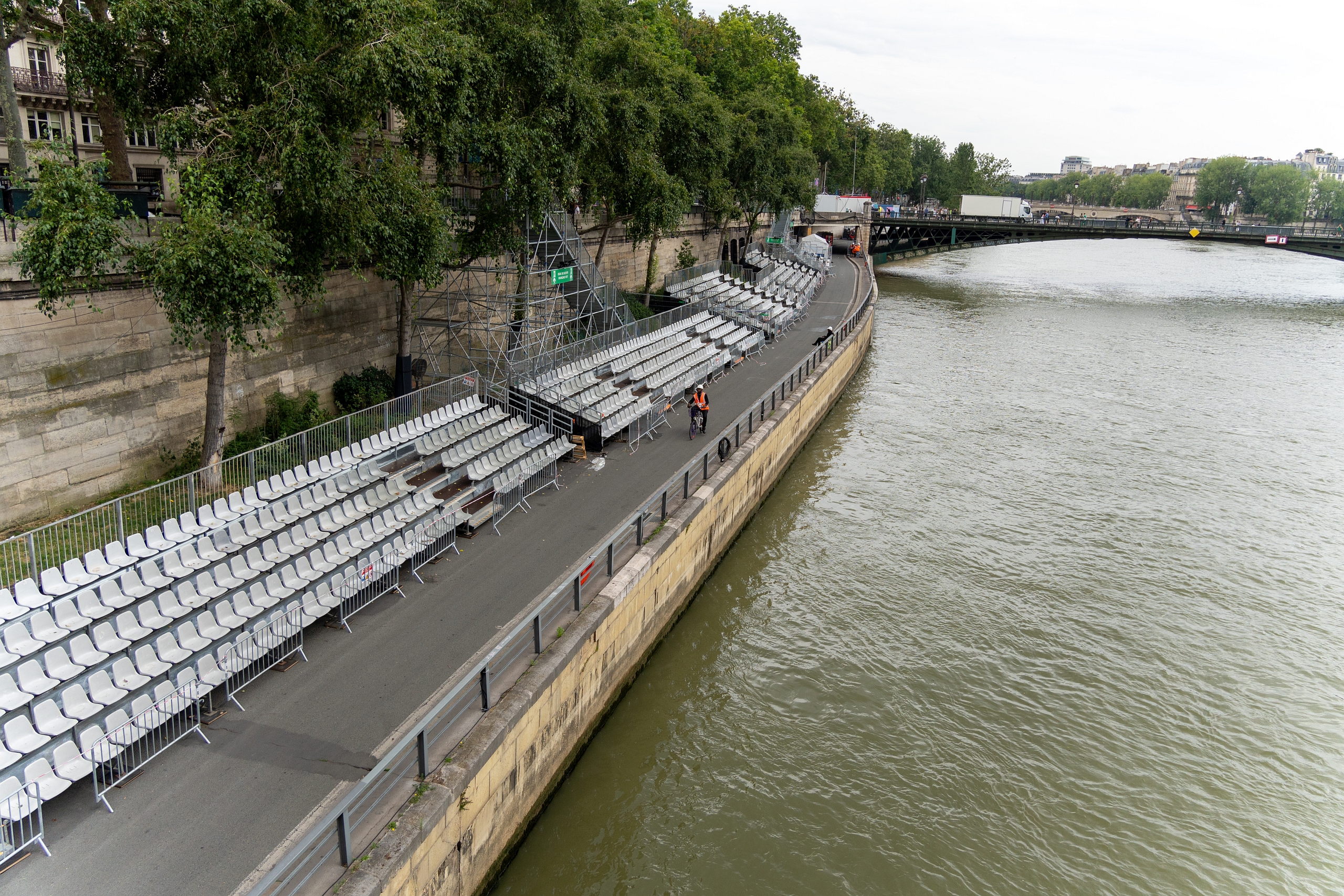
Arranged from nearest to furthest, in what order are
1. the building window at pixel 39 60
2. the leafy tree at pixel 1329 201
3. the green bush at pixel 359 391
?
1. the green bush at pixel 359 391
2. the building window at pixel 39 60
3. the leafy tree at pixel 1329 201

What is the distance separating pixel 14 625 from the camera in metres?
9.05

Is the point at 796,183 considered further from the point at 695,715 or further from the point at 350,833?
the point at 350,833

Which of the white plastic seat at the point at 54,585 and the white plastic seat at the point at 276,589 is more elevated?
the white plastic seat at the point at 54,585

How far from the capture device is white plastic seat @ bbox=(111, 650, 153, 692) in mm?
8898

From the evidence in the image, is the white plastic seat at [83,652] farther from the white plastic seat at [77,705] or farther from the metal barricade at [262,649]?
the metal barricade at [262,649]

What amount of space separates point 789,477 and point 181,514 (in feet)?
51.0

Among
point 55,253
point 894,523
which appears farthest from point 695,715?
point 55,253

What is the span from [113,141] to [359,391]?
6.59 metres

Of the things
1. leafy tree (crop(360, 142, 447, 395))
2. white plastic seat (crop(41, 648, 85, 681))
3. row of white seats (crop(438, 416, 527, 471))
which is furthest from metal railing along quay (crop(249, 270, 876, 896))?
leafy tree (crop(360, 142, 447, 395))

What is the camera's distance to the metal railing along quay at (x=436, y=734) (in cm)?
700

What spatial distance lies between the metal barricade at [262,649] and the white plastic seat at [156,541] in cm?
188

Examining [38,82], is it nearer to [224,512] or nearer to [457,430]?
[457,430]

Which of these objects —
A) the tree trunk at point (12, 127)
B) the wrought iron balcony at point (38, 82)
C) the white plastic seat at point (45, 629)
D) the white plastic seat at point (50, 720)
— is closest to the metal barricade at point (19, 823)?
the white plastic seat at point (50, 720)

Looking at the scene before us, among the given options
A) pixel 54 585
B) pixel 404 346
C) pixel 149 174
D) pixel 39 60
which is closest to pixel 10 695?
pixel 54 585
